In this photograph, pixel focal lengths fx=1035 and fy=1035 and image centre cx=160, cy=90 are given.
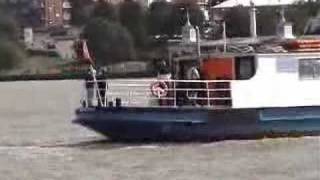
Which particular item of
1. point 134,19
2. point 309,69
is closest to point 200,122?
point 309,69

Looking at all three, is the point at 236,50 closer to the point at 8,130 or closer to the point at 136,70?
the point at 8,130

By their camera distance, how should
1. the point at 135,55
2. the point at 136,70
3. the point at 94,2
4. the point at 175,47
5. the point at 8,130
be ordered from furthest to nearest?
the point at 94,2 < the point at 135,55 < the point at 136,70 < the point at 8,130 < the point at 175,47

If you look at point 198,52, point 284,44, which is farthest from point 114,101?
point 284,44

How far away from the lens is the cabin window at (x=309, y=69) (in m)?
27.7

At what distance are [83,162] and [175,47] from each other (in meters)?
6.74

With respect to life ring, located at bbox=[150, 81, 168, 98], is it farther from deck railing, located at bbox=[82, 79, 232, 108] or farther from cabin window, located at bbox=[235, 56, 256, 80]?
cabin window, located at bbox=[235, 56, 256, 80]

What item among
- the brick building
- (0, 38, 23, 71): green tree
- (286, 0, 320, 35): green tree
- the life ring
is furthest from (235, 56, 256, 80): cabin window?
the brick building

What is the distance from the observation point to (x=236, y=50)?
27.6 metres

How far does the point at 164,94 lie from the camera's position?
1068 inches

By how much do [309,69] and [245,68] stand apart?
5.84ft

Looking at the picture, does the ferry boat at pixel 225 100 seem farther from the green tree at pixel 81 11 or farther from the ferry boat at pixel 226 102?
the green tree at pixel 81 11

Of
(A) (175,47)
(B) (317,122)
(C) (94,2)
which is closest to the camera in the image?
(B) (317,122)

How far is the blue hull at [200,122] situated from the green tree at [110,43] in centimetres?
6954

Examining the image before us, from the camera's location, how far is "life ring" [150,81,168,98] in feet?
89.1
